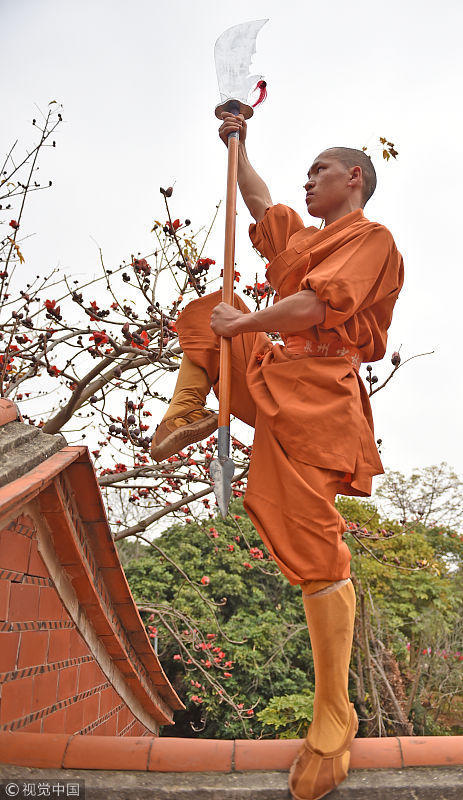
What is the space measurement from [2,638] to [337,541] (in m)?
1.28

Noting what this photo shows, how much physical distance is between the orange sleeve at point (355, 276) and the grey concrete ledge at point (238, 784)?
4.93 ft

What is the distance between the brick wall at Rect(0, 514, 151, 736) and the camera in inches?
92.3

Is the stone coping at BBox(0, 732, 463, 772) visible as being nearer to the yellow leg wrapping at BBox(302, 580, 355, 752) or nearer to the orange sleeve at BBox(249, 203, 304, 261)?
the yellow leg wrapping at BBox(302, 580, 355, 752)

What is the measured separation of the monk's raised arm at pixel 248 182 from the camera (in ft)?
9.24

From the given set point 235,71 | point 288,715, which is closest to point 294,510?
point 235,71

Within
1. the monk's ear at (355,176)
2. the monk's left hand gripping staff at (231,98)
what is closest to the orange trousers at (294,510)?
the monk's left hand gripping staff at (231,98)

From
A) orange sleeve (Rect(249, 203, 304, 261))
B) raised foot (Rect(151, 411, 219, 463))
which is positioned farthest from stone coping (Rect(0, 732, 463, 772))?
orange sleeve (Rect(249, 203, 304, 261))

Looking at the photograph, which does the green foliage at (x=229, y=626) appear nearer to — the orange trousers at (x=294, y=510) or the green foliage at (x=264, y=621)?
the green foliage at (x=264, y=621)

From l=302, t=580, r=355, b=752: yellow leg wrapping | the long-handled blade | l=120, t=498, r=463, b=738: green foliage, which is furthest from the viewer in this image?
l=120, t=498, r=463, b=738: green foliage

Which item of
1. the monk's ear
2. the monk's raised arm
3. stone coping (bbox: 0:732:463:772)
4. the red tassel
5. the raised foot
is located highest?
the red tassel

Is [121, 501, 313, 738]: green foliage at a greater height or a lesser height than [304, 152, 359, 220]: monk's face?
lesser

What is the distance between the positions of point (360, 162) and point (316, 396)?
3.50 feet

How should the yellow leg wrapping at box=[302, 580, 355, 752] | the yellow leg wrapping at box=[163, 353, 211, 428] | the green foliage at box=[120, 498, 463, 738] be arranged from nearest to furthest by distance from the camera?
the yellow leg wrapping at box=[302, 580, 355, 752] → the yellow leg wrapping at box=[163, 353, 211, 428] → the green foliage at box=[120, 498, 463, 738]

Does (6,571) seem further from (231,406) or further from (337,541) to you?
(337,541)
